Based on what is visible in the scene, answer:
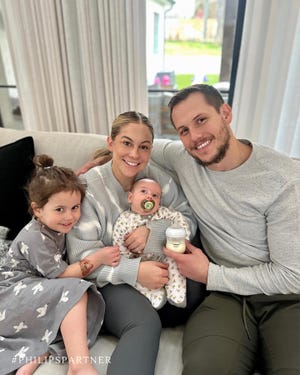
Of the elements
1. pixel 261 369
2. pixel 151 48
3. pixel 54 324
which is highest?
pixel 151 48

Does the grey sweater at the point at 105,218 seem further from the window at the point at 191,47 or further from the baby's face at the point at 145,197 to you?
the window at the point at 191,47

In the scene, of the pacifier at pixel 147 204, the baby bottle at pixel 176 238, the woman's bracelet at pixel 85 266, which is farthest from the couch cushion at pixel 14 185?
the baby bottle at pixel 176 238

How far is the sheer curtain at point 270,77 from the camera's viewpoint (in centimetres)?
156

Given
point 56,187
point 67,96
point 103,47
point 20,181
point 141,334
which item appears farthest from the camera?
point 67,96

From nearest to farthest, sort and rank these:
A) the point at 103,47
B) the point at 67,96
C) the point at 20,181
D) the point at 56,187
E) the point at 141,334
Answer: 1. the point at 141,334
2. the point at 56,187
3. the point at 20,181
4. the point at 103,47
5. the point at 67,96

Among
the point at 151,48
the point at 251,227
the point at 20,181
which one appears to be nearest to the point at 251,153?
the point at 251,227

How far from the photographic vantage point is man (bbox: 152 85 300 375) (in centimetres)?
98

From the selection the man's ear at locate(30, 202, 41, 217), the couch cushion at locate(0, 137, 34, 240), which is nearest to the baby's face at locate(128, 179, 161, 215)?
the man's ear at locate(30, 202, 41, 217)

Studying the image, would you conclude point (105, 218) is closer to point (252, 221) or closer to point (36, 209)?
point (36, 209)

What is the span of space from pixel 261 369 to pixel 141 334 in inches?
16.8

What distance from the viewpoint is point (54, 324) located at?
3.39ft

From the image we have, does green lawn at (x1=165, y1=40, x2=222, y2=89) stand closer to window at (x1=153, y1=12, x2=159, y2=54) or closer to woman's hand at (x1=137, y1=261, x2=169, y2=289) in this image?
window at (x1=153, y1=12, x2=159, y2=54)

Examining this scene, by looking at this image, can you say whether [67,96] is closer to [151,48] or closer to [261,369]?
[151,48]

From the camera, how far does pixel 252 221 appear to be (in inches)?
44.5
